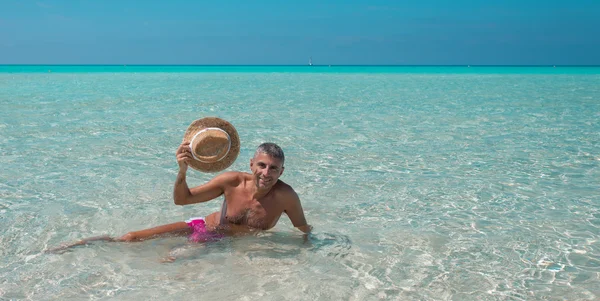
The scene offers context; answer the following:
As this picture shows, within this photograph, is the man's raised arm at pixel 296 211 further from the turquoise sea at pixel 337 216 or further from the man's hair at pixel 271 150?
the man's hair at pixel 271 150

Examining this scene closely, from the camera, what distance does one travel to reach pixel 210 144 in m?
3.84

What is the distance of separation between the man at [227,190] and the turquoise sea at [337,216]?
0.11 meters

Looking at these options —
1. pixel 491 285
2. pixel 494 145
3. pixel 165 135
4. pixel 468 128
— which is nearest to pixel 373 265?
pixel 491 285

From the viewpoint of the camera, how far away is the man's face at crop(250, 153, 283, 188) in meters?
3.93

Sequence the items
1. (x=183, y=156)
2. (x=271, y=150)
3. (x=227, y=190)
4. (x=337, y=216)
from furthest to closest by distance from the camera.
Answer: (x=337, y=216) < (x=227, y=190) < (x=271, y=150) < (x=183, y=156)

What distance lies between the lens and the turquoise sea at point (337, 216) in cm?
362

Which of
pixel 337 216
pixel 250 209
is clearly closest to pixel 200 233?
pixel 250 209

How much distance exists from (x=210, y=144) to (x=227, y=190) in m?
0.53

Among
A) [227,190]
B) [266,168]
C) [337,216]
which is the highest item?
[266,168]

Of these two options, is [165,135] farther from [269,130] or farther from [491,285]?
[491,285]

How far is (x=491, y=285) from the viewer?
3.67m

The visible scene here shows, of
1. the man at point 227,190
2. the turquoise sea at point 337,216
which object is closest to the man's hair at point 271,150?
the man at point 227,190

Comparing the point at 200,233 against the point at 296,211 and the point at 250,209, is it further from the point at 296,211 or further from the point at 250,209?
the point at 296,211

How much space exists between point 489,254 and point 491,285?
24.0 inches
